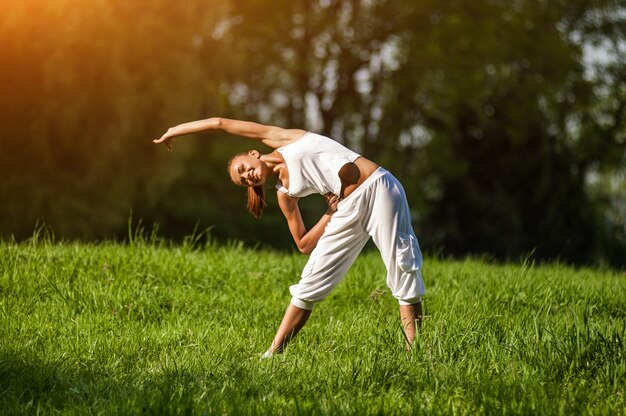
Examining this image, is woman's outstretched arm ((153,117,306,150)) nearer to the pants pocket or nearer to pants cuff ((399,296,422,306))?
the pants pocket

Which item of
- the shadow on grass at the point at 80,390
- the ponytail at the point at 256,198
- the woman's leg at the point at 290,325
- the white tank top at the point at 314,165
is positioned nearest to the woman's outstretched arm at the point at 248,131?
the white tank top at the point at 314,165

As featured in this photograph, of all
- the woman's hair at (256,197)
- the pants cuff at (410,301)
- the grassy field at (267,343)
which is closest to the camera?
the grassy field at (267,343)

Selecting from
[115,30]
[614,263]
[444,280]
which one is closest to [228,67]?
[115,30]

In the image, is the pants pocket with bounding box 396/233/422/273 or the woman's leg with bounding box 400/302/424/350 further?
the woman's leg with bounding box 400/302/424/350

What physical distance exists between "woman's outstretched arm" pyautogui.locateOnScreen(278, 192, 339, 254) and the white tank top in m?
0.08

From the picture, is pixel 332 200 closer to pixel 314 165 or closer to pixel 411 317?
pixel 314 165

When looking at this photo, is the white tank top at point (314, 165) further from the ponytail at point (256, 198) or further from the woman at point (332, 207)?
the ponytail at point (256, 198)

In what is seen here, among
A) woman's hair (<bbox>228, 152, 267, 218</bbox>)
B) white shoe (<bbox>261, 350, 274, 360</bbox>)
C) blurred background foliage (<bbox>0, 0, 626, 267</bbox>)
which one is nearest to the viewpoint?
white shoe (<bbox>261, 350, 274, 360</bbox>)

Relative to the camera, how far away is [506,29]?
18625mm

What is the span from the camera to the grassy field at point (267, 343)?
397 cm

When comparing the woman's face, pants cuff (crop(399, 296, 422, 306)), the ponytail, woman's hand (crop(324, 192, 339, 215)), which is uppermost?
the woman's face

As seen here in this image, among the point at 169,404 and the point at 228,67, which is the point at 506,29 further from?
the point at 169,404

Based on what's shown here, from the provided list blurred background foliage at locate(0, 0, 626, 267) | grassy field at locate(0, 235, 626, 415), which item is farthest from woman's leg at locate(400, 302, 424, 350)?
blurred background foliage at locate(0, 0, 626, 267)

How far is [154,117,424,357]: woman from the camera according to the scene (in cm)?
488
